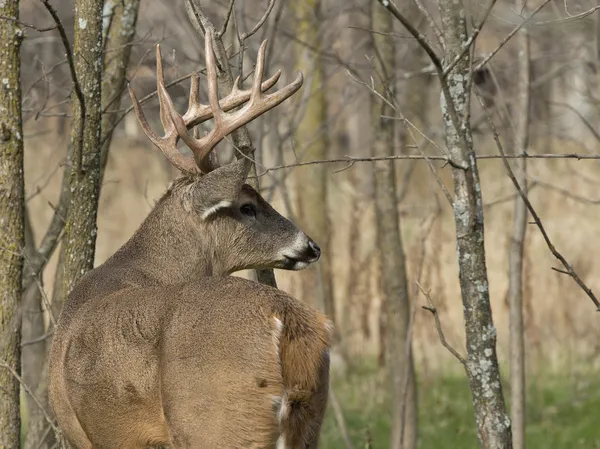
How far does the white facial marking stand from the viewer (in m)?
5.79

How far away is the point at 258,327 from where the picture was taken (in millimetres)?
3838

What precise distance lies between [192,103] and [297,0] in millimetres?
5745

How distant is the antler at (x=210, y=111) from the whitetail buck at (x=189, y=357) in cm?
1

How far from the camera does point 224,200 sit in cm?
578

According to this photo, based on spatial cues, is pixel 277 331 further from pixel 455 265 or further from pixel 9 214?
pixel 455 265

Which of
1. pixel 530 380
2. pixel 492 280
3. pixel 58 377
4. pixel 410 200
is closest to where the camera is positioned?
pixel 58 377

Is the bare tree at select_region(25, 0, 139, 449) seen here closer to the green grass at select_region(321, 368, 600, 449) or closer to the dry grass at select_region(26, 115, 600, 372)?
the dry grass at select_region(26, 115, 600, 372)

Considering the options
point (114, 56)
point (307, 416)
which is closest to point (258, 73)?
point (114, 56)

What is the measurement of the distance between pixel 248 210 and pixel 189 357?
2217 mm

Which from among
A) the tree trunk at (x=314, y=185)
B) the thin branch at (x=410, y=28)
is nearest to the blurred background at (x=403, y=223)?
the tree trunk at (x=314, y=185)

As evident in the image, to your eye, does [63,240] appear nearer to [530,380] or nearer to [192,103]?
[192,103]

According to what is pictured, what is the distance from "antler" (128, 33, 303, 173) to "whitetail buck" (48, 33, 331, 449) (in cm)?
1

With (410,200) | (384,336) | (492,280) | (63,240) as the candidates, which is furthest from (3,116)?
(410,200)

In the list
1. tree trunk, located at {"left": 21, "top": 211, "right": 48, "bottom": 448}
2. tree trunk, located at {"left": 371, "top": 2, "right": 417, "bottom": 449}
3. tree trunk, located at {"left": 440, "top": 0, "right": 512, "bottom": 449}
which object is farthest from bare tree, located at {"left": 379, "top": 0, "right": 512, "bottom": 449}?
tree trunk, located at {"left": 21, "top": 211, "right": 48, "bottom": 448}
